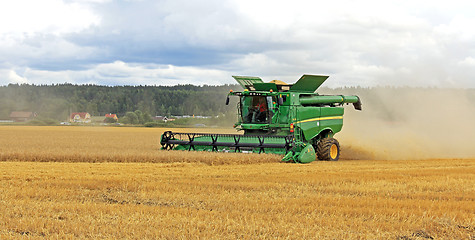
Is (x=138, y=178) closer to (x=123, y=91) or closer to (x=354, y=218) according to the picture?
(x=354, y=218)

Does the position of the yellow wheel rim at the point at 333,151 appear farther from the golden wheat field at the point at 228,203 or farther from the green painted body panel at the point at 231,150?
the golden wheat field at the point at 228,203

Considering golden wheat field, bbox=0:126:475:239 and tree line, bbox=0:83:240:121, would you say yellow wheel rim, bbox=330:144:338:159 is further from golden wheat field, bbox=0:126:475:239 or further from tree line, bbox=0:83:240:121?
tree line, bbox=0:83:240:121

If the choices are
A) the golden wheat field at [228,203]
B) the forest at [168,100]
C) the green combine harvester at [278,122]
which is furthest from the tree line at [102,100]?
the golden wheat field at [228,203]

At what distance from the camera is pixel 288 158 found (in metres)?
16.1

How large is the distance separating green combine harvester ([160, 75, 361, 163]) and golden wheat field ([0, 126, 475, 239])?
9.45 feet

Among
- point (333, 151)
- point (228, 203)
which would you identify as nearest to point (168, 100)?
point (333, 151)

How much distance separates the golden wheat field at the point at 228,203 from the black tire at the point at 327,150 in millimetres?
3788

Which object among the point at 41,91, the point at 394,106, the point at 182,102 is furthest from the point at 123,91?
the point at 394,106

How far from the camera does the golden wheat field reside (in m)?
6.59

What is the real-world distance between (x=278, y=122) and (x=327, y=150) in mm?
1897

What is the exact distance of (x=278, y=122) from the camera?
60.0 feet

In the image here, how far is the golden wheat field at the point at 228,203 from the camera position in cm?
659

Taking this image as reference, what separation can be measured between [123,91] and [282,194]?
3626 inches

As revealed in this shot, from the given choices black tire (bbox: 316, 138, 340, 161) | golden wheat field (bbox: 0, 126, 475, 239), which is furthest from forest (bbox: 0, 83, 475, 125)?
golden wheat field (bbox: 0, 126, 475, 239)
